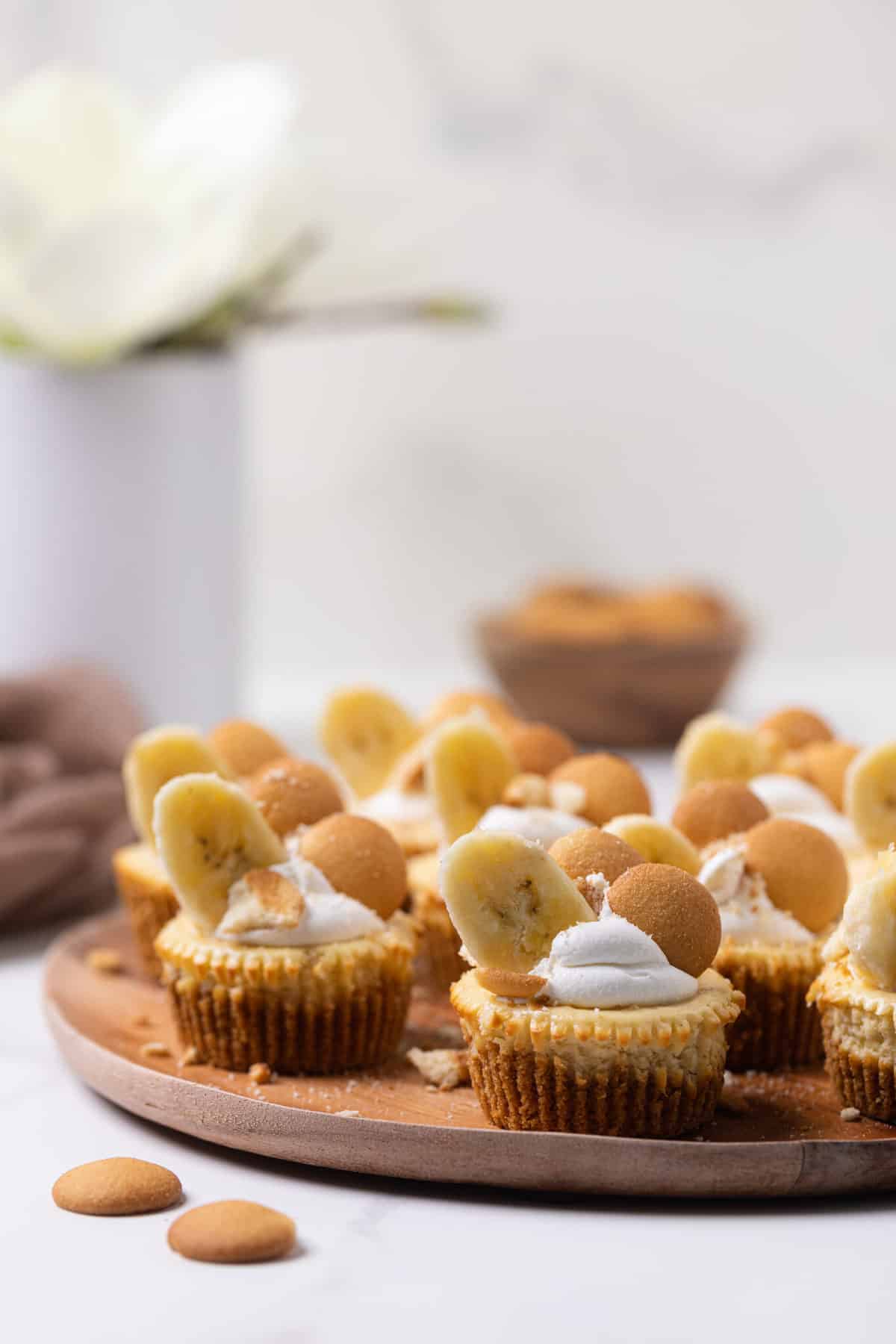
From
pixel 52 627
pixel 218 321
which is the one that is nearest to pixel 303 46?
pixel 218 321

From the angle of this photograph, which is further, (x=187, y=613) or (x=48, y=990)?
(x=187, y=613)

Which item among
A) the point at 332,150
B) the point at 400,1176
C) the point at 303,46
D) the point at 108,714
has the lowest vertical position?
the point at 400,1176

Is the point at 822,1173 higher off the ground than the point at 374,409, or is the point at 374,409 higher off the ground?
the point at 374,409

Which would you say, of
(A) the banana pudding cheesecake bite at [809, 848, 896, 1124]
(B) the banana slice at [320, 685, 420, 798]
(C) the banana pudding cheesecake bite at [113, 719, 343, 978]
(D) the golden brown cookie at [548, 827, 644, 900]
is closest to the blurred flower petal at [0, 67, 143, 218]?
(B) the banana slice at [320, 685, 420, 798]

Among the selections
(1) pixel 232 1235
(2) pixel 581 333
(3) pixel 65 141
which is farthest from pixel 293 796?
(2) pixel 581 333

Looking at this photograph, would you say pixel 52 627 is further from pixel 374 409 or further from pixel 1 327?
pixel 374 409

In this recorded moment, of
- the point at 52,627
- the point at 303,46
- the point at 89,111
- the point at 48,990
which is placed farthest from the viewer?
the point at 303,46

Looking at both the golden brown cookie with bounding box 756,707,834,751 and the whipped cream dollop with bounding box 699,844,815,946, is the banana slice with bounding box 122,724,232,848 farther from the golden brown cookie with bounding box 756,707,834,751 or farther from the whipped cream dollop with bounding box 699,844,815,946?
the golden brown cookie with bounding box 756,707,834,751
